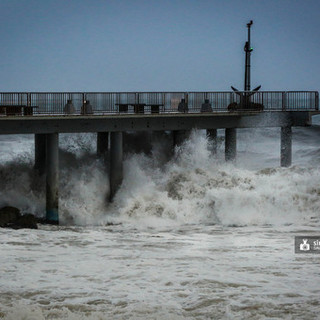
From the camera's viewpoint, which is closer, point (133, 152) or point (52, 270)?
point (52, 270)

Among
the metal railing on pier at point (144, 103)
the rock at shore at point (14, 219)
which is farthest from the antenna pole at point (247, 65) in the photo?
the rock at shore at point (14, 219)

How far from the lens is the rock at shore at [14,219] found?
27125 mm

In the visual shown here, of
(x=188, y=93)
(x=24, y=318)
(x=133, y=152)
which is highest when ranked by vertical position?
(x=188, y=93)

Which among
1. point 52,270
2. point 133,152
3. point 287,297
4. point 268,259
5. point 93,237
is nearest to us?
point 287,297

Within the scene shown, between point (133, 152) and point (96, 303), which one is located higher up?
point (133, 152)

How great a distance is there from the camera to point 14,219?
28484mm

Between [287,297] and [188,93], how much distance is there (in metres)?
18.6

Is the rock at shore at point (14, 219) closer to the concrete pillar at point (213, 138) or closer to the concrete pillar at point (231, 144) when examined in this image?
the concrete pillar at point (231, 144)

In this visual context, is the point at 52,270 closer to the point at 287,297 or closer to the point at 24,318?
the point at 24,318

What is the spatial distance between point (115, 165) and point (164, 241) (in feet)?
28.0

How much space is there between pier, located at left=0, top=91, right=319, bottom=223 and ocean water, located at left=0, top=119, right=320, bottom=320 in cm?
109

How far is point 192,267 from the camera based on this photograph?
19.8 metres

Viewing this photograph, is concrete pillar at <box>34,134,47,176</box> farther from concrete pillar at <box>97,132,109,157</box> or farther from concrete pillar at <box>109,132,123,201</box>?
concrete pillar at <box>109,132,123,201</box>

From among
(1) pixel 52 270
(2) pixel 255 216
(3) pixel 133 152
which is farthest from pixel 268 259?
(3) pixel 133 152
